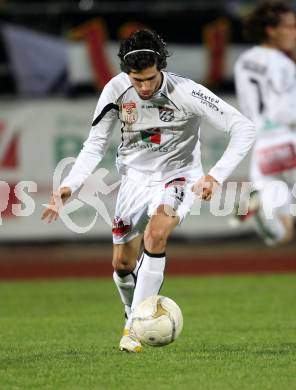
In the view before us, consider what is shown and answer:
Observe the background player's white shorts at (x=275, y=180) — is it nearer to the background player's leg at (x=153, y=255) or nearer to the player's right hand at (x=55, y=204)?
the background player's leg at (x=153, y=255)

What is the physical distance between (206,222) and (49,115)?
291 centimetres

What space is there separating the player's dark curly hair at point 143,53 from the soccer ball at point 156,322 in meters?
1.47

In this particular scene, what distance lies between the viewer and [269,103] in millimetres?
9812

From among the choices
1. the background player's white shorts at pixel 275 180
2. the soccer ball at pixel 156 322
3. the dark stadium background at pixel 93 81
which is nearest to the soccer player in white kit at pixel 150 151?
the soccer ball at pixel 156 322

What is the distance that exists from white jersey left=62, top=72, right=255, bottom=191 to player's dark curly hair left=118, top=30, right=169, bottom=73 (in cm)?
27

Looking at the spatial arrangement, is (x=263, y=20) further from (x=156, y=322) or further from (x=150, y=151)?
(x=156, y=322)

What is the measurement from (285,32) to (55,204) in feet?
14.7

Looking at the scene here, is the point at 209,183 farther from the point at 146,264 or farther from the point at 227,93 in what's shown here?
the point at 227,93

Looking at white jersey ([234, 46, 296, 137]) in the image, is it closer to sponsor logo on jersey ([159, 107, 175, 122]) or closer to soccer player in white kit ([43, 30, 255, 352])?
soccer player in white kit ([43, 30, 255, 352])

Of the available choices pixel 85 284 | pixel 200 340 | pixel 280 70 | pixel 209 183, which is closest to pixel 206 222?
pixel 85 284

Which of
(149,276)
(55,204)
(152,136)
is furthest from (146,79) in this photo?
(149,276)

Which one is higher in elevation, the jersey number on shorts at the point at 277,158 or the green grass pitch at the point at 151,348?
the jersey number on shorts at the point at 277,158

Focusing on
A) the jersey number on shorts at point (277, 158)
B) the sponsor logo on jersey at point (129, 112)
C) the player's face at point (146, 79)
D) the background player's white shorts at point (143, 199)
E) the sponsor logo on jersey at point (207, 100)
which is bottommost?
the jersey number on shorts at point (277, 158)

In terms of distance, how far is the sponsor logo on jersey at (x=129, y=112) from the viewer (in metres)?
6.65
